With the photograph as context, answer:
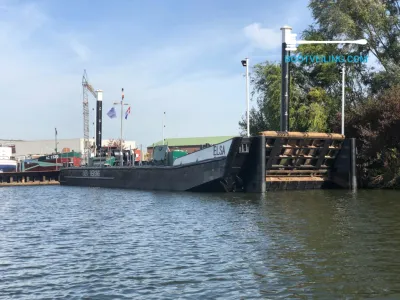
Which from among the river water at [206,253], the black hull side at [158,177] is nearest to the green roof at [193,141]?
the black hull side at [158,177]

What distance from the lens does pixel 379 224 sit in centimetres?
1535

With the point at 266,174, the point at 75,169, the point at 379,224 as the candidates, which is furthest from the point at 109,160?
the point at 379,224

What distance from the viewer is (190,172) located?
3028cm

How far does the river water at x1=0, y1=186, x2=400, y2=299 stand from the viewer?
346 inches

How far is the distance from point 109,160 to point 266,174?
19.9 metres

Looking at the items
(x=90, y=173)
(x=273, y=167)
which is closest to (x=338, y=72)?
(x=273, y=167)

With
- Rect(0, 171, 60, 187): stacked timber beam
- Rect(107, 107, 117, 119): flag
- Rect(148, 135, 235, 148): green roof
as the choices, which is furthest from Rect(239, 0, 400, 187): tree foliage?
Rect(148, 135, 235, 148): green roof

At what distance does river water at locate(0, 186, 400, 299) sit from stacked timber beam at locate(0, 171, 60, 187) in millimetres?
37585

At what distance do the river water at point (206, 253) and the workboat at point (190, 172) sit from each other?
6922mm

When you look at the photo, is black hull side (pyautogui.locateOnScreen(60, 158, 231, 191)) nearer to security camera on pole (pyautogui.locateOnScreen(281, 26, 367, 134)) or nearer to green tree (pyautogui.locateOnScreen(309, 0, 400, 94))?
security camera on pole (pyautogui.locateOnScreen(281, 26, 367, 134))

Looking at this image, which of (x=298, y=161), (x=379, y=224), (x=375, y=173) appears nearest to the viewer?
(x=379, y=224)

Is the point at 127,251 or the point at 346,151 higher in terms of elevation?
the point at 346,151

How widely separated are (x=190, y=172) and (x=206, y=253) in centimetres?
1870

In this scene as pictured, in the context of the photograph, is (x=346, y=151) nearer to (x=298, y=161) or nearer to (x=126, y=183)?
(x=298, y=161)
